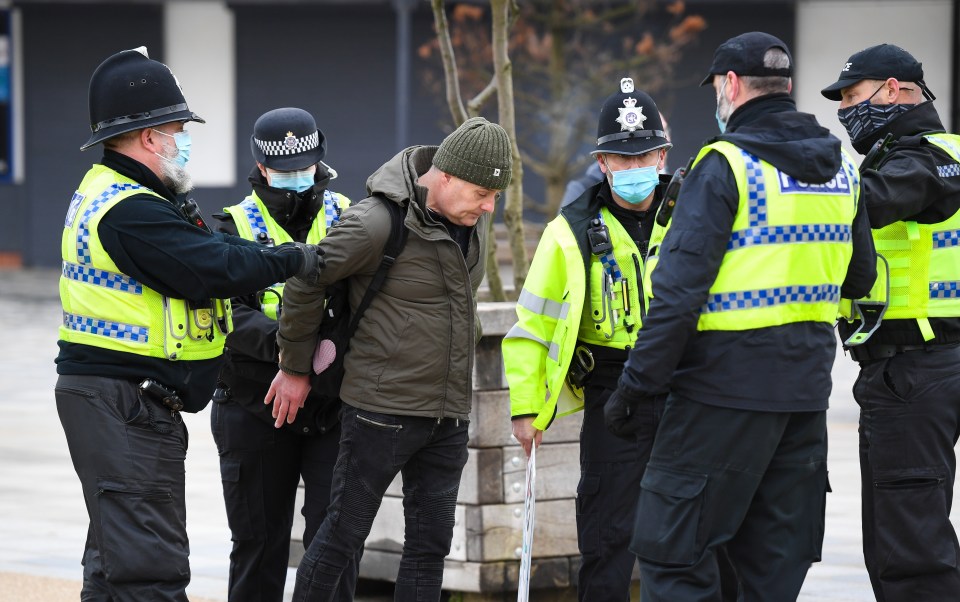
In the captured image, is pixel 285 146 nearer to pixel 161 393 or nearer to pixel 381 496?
pixel 161 393

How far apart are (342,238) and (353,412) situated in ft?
1.98

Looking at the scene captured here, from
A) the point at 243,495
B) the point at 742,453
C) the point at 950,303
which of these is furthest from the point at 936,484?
the point at 243,495

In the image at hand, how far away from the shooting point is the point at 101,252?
13.7 ft

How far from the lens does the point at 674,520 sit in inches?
158

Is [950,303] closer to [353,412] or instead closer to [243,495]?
[353,412]

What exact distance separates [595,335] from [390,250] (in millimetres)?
847

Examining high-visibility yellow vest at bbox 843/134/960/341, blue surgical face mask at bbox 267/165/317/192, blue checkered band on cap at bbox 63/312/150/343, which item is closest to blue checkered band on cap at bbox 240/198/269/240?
blue surgical face mask at bbox 267/165/317/192

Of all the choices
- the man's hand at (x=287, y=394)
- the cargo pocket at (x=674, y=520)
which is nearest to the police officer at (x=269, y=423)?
the man's hand at (x=287, y=394)


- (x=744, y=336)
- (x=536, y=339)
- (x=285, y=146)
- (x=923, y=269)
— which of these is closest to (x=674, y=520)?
(x=744, y=336)

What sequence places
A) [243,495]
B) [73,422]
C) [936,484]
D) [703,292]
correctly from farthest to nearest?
1. [243,495]
2. [936,484]
3. [73,422]
4. [703,292]

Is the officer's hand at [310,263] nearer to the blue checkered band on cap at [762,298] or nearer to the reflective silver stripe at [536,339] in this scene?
the reflective silver stripe at [536,339]

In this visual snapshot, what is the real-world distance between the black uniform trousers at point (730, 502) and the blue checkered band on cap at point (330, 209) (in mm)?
1778

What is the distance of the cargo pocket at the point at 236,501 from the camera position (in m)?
5.17

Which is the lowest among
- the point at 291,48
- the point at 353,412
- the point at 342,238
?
the point at 353,412
